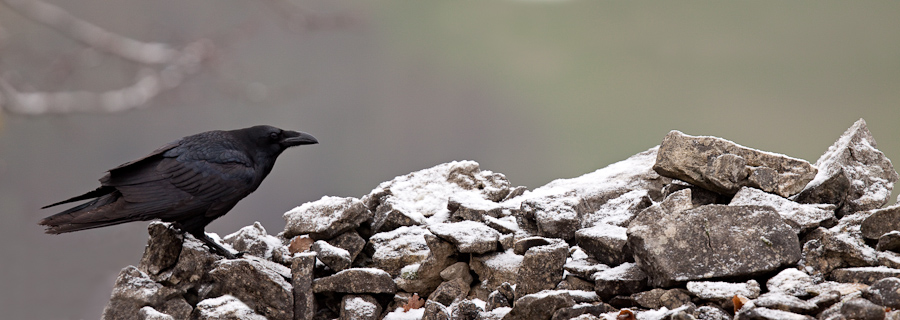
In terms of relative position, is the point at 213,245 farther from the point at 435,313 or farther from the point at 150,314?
the point at 435,313

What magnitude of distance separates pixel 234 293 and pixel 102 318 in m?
0.91

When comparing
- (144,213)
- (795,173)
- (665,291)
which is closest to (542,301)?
(665,291)

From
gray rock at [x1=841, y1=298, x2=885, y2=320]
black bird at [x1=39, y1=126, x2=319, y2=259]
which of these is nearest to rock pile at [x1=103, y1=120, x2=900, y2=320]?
gray rock at [x1=841, y1=298, x2=885, y2=320]

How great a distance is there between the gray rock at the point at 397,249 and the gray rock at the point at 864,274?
2.59 metres

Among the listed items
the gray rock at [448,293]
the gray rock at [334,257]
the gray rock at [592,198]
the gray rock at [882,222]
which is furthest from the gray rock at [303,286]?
the gray rock at [882,222]

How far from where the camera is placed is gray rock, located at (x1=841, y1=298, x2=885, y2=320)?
3293mm

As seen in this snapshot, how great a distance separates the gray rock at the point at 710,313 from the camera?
3691 millimetres

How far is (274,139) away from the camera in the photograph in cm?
615

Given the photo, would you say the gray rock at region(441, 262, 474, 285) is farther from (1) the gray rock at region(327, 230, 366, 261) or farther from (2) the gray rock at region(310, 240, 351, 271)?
(1) the gray rock at region(327, 230, 366, 261)

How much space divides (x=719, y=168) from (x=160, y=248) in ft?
13.1

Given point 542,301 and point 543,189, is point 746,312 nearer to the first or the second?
point 542,301

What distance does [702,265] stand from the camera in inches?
163

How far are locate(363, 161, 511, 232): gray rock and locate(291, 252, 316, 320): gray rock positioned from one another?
997 mm

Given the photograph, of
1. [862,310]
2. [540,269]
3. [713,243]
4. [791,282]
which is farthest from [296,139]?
[862,310]
